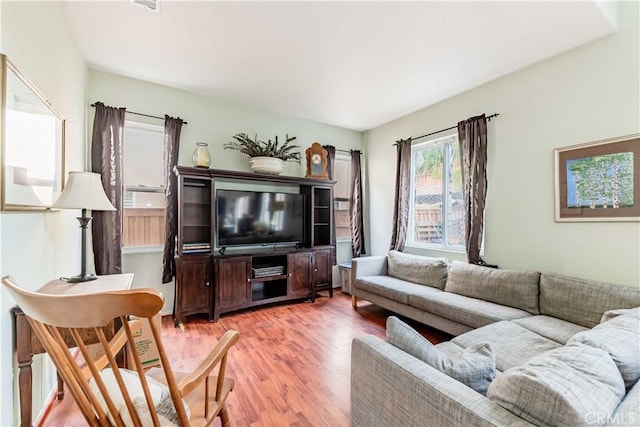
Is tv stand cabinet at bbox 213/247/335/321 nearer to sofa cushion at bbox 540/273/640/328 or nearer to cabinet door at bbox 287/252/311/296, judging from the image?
cabinet door at bbox 287/252/311/296

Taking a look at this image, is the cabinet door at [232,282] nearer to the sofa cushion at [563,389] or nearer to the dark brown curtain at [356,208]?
the dark brown curtain at [356,208]

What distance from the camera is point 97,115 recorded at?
2938 millimetres

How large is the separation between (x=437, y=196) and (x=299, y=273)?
7.16 feet

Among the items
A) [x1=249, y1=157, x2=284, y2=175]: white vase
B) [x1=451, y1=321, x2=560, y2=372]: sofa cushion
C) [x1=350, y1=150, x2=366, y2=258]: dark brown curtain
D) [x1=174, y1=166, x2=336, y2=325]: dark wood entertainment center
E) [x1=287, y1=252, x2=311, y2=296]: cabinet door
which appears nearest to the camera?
[x1=451, y1=321, x2=560, y2=372]: sofa cushion

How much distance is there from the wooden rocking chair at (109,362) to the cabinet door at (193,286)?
2.19m

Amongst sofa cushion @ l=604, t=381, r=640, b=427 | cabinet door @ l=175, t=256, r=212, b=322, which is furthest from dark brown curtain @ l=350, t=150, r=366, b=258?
sofa cushion @ l=604, t=381, r=640, b=427

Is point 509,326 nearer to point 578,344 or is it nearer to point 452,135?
point 578,344

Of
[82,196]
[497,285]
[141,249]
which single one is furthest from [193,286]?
[497,285]

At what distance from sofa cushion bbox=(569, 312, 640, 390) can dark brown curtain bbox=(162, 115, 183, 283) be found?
3506mm

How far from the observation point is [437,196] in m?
Answer: 3.88

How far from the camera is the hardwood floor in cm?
177

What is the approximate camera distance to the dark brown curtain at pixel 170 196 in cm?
328

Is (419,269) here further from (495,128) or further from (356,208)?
(495,128)

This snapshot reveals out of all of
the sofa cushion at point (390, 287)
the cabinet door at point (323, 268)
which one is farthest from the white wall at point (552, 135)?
the cabinet door at point (323, 268)
